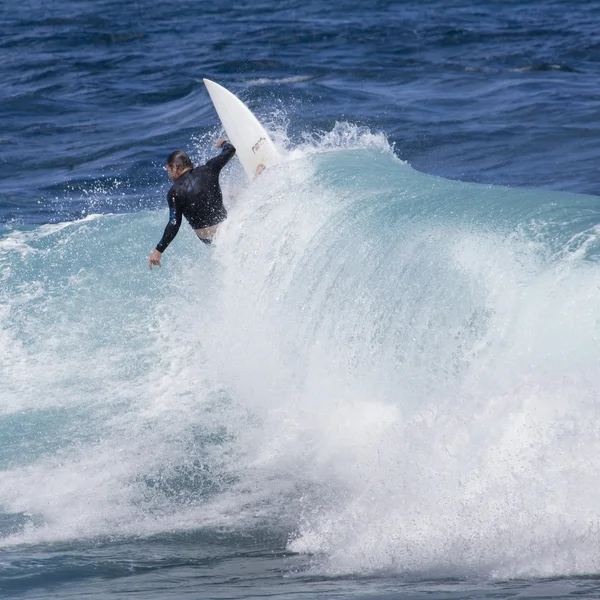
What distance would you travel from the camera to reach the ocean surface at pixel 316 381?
22.9ft

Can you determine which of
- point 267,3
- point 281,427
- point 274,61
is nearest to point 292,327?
point 281,427

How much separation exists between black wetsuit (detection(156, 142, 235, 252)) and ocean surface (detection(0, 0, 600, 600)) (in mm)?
436

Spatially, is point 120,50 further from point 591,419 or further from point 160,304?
point 591,419

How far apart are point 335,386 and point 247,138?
13.9ft

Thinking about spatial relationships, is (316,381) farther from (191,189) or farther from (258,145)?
(258,145)

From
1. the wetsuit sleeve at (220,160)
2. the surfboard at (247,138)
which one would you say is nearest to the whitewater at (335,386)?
the surfboard at (247,138)

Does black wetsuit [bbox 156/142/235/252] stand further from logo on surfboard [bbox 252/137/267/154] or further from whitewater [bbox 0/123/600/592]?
logo on surfboard [bbox 252/137/267/154]

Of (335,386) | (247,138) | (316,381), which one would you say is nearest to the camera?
(335,386)

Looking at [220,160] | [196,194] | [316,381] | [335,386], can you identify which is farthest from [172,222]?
[335,386]

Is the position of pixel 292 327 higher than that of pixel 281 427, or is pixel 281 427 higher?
pixel 292 327

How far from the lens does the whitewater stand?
23.3 ft

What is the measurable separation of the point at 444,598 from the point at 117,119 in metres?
18.0

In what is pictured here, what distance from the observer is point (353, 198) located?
1153cm

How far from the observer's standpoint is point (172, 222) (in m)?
11.0
